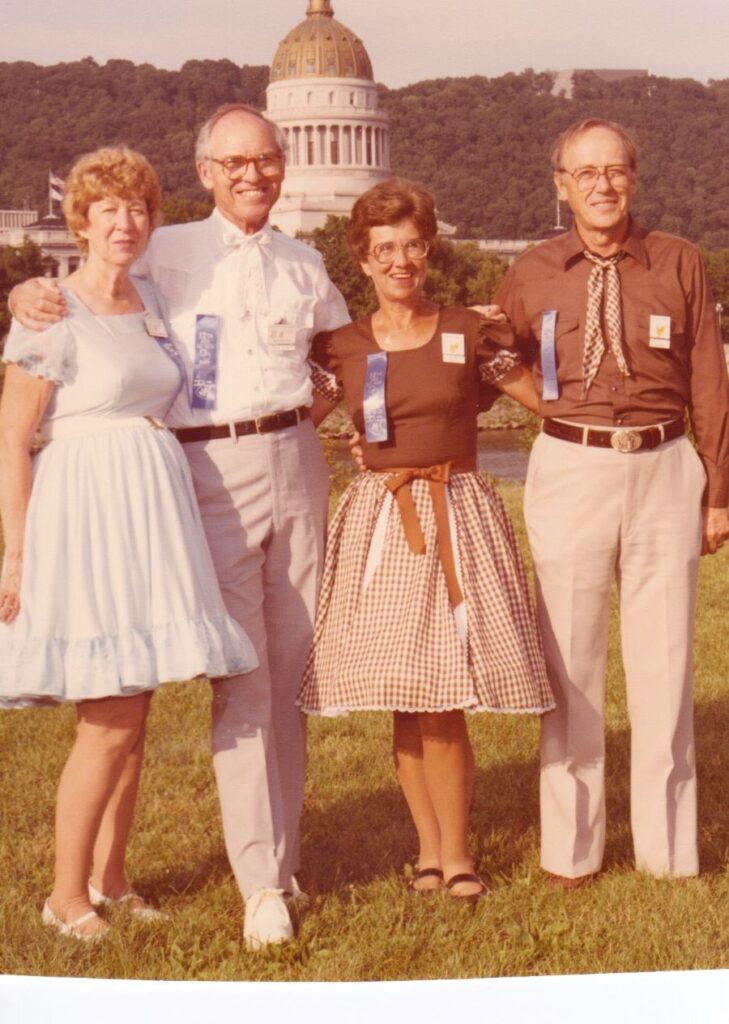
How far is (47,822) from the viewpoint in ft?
16.2

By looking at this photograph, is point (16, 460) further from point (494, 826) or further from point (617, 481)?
point (494, 826)

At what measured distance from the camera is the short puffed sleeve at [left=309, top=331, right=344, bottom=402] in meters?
4.16

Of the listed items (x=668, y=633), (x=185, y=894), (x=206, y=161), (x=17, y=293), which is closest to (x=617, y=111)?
(x=206, y=161)

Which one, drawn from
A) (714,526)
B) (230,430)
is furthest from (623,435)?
(230,430)

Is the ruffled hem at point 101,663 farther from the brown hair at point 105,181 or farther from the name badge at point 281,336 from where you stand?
the brown hair at point 105,181

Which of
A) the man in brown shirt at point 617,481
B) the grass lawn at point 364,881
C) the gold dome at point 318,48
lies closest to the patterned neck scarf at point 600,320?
the man in brown shirt at point 617,481

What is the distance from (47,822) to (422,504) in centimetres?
168

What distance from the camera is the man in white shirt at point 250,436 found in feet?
12.9

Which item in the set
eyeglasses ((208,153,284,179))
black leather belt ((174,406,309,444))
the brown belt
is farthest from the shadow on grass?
eyeglasses ((208,153,284,179))

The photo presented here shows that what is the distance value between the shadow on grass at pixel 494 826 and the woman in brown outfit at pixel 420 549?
375 mm

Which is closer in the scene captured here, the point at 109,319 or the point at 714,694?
the point at 109,319

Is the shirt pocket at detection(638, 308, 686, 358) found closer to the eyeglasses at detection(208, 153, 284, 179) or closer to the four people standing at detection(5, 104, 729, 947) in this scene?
the four people standing at detection(5, 104, 729, 947)

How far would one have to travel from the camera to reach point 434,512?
13.2ft

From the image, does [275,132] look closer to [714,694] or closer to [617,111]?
[617,111]
